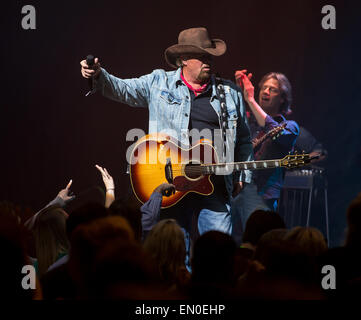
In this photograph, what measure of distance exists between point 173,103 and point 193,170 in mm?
715

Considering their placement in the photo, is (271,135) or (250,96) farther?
(250,96)

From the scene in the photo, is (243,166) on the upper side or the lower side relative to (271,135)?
lower

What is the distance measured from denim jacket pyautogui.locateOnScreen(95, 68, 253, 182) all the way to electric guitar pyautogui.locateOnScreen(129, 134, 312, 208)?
188 millimetres

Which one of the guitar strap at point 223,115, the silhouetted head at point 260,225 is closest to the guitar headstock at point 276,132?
the guitar strap at point 223,115

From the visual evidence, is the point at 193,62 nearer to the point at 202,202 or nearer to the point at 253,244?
the point at 202,202

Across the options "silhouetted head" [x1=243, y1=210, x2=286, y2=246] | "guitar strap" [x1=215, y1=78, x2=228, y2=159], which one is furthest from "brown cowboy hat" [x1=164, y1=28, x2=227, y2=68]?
"silhouetted head" [x1=243, y1=210, x2=286, y2=246]

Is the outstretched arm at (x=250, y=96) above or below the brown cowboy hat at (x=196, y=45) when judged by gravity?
below

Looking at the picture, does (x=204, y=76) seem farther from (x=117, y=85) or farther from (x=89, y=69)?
(x=89, y=69)

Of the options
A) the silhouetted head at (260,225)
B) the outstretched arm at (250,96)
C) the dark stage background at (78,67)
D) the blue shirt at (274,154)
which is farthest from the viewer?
the dark stage background at (78,67)

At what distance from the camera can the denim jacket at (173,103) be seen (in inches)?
185

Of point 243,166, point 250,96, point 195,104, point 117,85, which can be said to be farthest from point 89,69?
point 250,96

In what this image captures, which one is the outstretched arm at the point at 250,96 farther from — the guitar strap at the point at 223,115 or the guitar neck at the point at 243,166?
the guitar neck at the point at 243,166

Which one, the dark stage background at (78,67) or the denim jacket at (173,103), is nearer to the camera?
the denim jacket at (173,103)

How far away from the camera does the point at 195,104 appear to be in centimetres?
476
